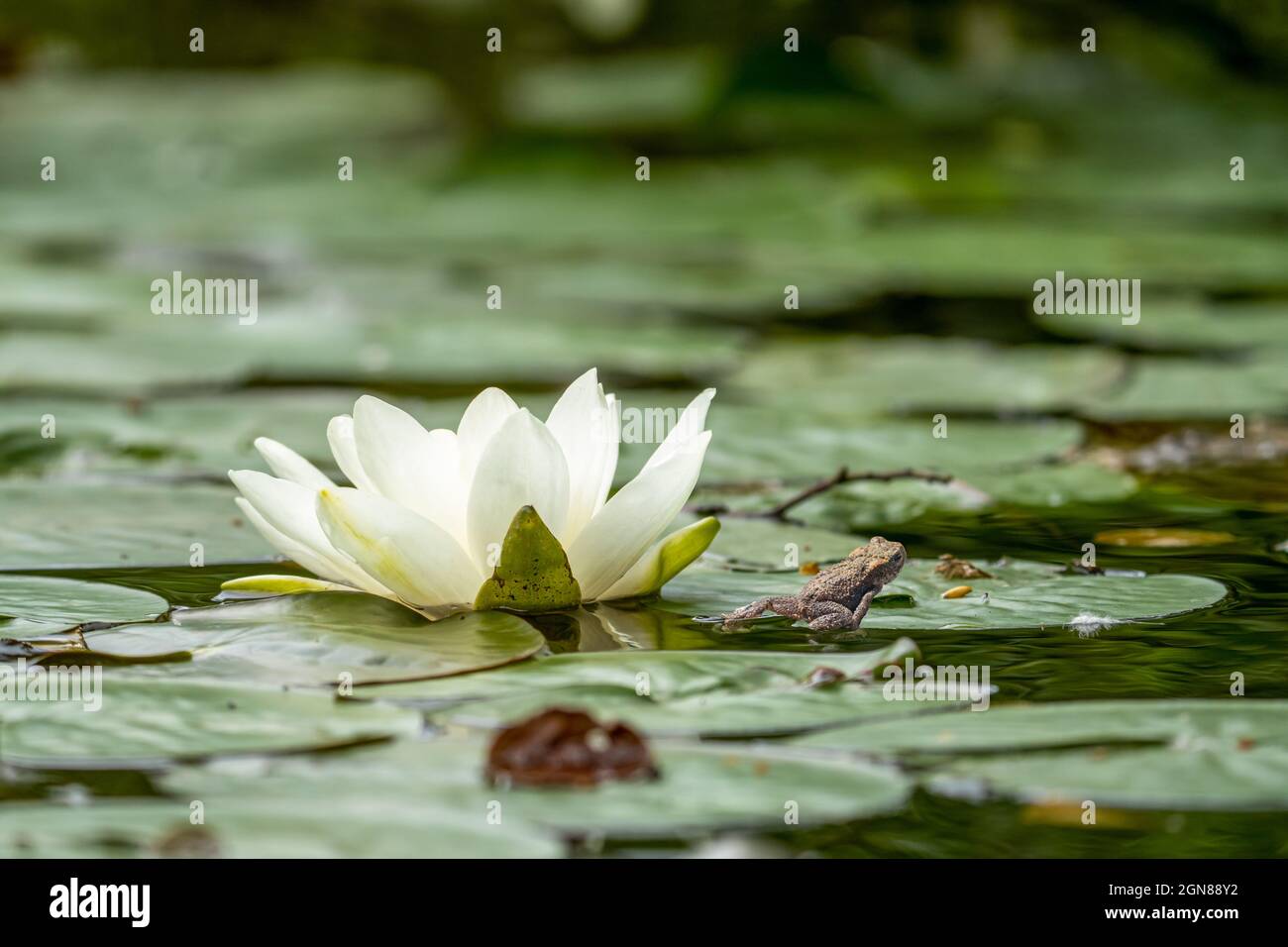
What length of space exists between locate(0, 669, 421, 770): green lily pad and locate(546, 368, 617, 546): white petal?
48cm

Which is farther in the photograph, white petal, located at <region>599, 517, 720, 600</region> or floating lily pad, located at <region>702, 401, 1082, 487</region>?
floating lily pad, located at <region>702, 401, 1082, 487</region>

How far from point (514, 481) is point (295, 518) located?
0.27m

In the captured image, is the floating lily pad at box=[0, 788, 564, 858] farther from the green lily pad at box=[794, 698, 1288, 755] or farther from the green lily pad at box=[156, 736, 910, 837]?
the green lily pad at box=[794, 698, 1288, 755]

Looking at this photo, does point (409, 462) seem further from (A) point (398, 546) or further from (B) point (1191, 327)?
(B) point (1191, 327)

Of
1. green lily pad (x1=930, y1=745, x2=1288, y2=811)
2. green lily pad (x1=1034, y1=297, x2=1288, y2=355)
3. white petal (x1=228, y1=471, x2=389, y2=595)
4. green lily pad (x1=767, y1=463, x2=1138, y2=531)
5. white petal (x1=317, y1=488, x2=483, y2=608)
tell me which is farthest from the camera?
green lily pad (x1=1034, y1=297, x2=1288, y2=355)

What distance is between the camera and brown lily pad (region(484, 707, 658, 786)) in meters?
1.42

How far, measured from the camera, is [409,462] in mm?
1950

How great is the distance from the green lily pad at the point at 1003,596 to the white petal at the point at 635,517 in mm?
108

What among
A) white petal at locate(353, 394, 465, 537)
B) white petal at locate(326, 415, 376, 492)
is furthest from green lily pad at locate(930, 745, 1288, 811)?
white petal at locate(326, 415, 376, 492)

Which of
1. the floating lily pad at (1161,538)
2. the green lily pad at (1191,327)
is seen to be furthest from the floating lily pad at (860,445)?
the green lily pad at (1191,327)

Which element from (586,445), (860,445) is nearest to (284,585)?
(586,445)

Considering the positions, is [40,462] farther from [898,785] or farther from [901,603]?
[898,785]
